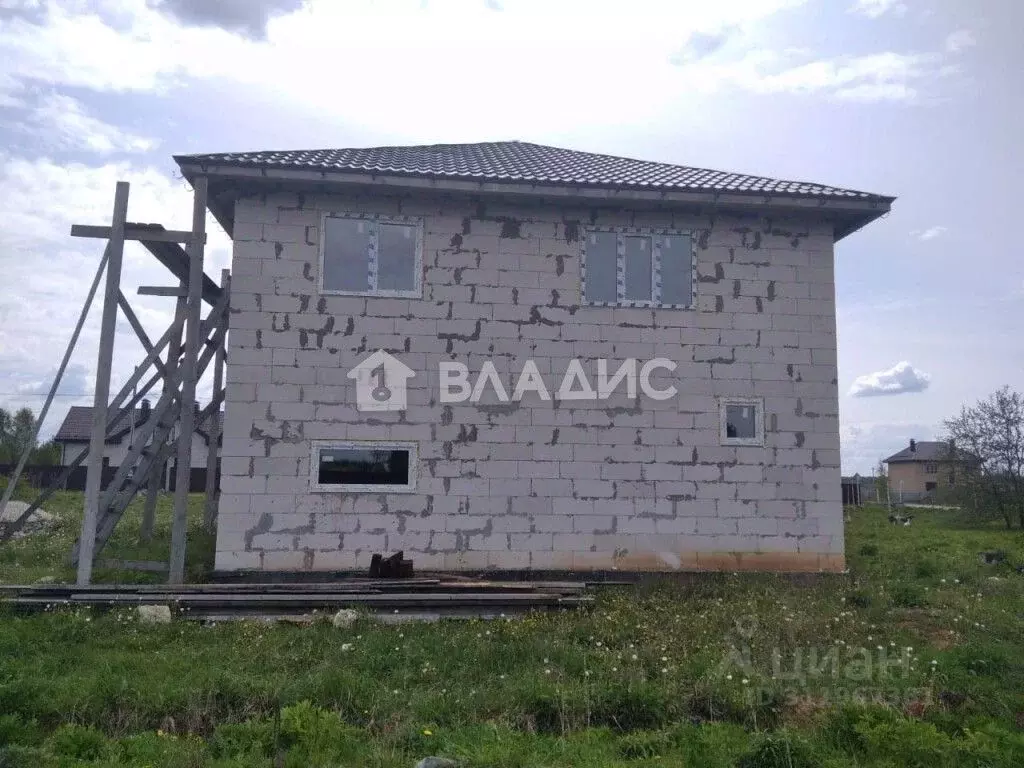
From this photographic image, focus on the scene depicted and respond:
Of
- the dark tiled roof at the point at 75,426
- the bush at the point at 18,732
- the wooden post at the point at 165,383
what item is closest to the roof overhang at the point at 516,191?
the wooden post at the point at 165,383

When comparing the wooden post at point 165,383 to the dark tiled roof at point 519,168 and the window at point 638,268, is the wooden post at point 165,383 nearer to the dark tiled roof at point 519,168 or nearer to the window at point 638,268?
the dark tiled roof at point 519,168

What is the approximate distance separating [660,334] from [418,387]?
3.25 meters

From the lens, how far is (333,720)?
5273 millimetres

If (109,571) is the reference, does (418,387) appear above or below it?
above

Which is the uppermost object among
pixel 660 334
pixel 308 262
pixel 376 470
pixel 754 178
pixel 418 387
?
pixel 754 178

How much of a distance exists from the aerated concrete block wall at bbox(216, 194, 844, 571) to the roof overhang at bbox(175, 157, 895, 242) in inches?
8.8

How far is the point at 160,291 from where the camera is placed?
10656 millimetres

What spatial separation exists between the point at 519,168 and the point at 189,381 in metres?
5.14

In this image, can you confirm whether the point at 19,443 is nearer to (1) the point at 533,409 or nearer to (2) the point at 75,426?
(2) the point at 75,426

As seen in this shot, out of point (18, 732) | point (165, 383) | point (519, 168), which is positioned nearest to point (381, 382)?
point (165, 383)

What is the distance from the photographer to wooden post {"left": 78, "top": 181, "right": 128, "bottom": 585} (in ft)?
30.0

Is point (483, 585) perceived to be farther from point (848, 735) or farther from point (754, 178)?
point (754, 178)

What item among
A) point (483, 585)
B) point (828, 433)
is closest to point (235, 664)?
point (483, 585)

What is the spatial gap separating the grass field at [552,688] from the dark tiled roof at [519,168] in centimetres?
516
